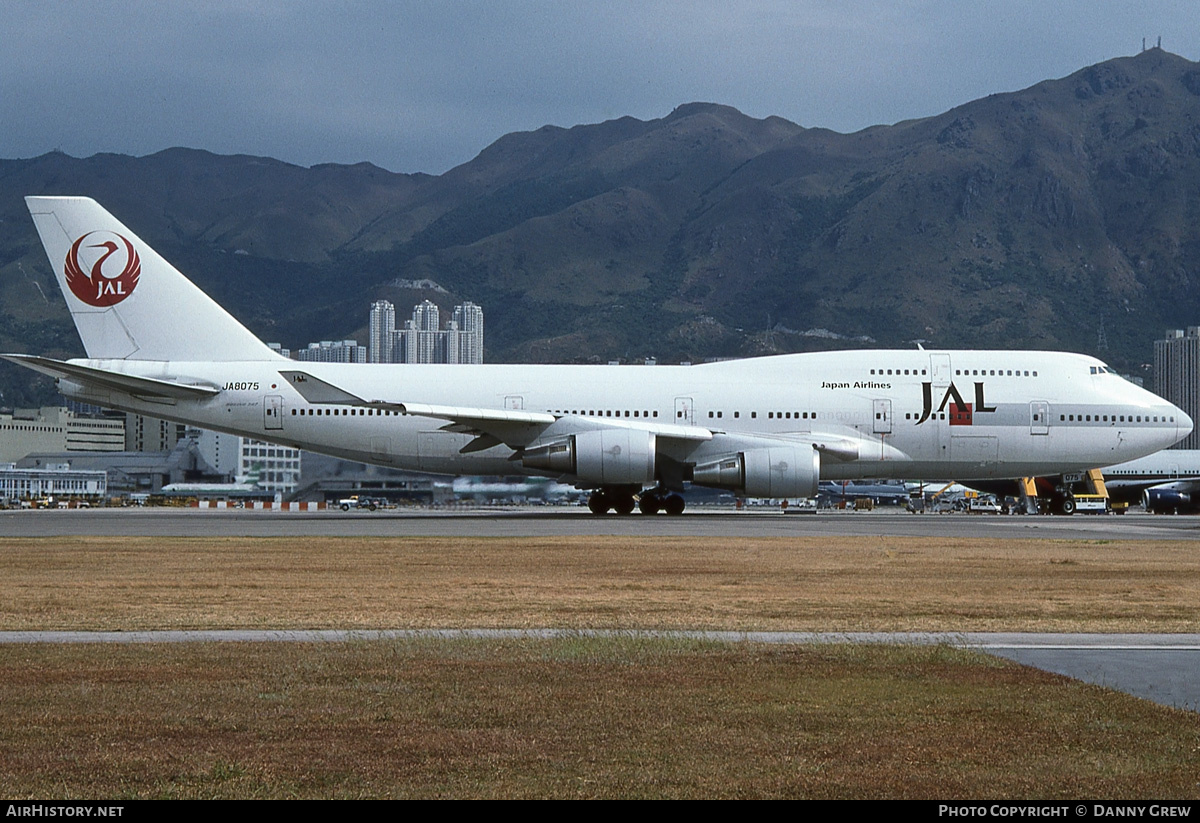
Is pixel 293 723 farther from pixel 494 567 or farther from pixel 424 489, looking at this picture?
pixel 424 489

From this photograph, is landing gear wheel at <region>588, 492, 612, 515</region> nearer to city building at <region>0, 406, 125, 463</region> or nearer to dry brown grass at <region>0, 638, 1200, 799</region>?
dry brown grass at <region>0, 638, 1200, 799</region>

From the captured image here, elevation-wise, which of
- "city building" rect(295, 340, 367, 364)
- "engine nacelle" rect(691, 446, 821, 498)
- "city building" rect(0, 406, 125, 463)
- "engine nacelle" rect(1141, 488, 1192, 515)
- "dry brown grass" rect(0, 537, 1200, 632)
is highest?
"city building" rect(295, 340, 367, 364)

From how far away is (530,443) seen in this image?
130 feet

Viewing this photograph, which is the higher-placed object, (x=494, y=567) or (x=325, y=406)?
(x=325, y=406)

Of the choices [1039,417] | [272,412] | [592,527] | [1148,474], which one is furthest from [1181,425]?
[1148,474]

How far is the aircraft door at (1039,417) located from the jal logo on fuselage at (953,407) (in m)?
1.44

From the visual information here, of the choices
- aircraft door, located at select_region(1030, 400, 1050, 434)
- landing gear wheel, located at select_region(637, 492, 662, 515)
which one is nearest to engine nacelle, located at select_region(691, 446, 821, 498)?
landing gear wheel, located at select_region(637, 492, 662, 515)

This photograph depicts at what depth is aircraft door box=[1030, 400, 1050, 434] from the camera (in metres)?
42.0

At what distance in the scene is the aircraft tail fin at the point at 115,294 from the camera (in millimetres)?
40844

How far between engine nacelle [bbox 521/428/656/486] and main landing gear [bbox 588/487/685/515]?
2.55 m

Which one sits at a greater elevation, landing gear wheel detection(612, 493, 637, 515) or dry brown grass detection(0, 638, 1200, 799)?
landing gear wheel detection(612, 493, 637, 515)

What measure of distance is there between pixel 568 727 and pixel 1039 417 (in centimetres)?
3646
